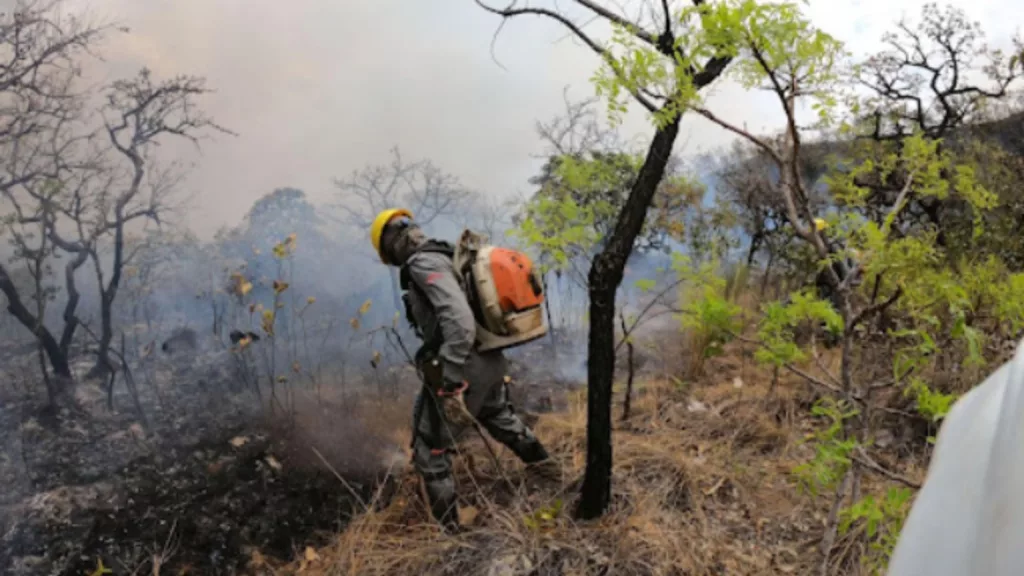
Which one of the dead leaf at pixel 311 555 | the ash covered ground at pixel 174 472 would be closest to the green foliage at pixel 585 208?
the ash covered ground at pixel 174 472

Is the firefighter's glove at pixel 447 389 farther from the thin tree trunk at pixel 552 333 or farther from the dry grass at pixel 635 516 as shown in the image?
the thin tree trunk at pixel 552 333

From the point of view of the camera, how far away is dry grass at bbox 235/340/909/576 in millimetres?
2889

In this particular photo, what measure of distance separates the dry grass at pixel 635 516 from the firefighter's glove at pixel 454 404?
403 mm

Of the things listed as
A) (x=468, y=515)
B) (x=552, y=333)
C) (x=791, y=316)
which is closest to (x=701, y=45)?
(x=791, y=316)

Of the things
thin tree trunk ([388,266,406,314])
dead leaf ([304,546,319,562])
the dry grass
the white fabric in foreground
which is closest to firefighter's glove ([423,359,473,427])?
the dry grass

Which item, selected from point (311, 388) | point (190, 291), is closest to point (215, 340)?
point (190, 291)

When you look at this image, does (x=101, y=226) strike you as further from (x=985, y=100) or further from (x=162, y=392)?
(x=985, y=100)

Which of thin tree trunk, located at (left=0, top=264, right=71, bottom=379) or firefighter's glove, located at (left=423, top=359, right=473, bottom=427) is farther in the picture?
thin tree trunk, located at (left=0, top=264, right=71, bottom=379)

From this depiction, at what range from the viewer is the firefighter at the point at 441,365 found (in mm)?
3023

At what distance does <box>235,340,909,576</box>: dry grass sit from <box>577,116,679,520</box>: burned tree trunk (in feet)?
0.98

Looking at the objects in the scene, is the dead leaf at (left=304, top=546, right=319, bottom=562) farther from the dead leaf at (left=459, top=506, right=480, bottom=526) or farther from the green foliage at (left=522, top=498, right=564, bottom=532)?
the green foliage at (left=522, top=498, right=564, bottom=532)

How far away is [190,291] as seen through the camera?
3.87 metres

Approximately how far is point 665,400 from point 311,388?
2405mm

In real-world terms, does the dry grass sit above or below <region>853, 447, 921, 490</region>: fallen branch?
below
